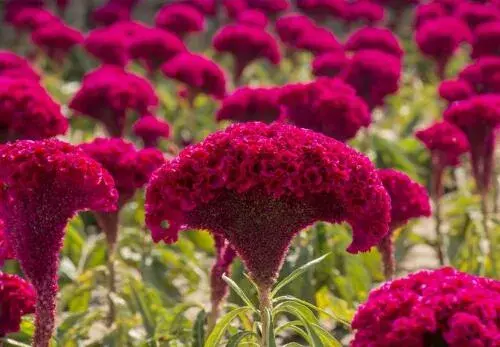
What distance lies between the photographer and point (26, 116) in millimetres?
3777

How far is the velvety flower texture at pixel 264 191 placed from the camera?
8.13 ft

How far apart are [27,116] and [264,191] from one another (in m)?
1.49

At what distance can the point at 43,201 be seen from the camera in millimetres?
2641

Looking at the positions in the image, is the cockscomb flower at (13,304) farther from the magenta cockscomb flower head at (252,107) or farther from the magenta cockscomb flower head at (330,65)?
the magenta cockscomb flower head at (330,65)

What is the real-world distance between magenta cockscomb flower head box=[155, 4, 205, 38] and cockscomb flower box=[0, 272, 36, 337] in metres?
4.73

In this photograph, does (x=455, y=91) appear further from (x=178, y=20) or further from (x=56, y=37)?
(x=56, y=37)

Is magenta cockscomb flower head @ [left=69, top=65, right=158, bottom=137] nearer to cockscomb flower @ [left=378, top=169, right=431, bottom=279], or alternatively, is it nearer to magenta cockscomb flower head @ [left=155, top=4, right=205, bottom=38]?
cockscomb flower @ [left=378, top=169, right=431, bottom=279]

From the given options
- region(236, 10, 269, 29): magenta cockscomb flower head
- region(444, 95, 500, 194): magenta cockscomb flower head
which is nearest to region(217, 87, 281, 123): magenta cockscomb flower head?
region(444, 95, 500, 194): magenta cockscomb flower head

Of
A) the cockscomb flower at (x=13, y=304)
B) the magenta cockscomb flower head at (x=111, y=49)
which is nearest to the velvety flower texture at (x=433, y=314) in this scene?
the cockscomb flower at (x=13, y=304)

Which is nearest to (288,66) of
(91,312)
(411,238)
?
(411,238)

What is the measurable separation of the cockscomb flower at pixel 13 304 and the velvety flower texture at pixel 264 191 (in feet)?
1.73

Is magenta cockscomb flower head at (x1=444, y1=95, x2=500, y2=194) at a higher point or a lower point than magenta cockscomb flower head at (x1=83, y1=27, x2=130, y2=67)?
lower

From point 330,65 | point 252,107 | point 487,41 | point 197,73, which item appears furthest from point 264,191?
point 487,41

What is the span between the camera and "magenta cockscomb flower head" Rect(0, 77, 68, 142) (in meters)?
3.78
